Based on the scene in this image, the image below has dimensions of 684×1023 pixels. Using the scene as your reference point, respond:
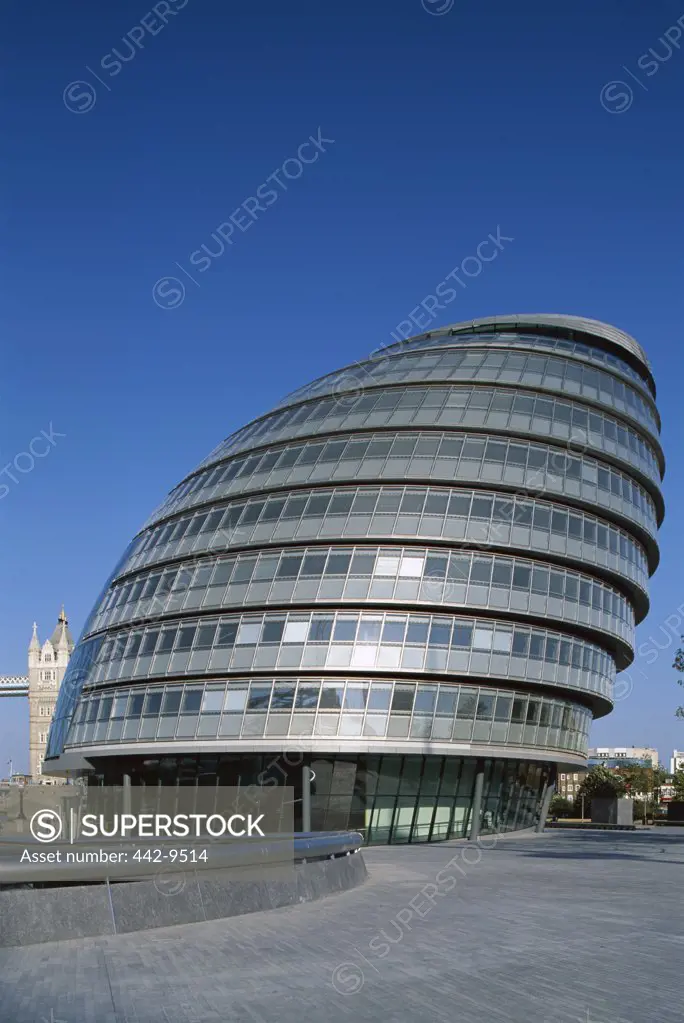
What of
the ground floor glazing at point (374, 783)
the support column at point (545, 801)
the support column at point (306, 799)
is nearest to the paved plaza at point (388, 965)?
the support column at point (306, 799)

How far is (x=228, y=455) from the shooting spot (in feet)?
196

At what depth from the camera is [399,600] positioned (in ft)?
161

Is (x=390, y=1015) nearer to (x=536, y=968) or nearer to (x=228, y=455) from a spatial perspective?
(x=536, y=968)

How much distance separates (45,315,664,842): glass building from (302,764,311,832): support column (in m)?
0.74

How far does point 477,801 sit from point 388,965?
37.6m

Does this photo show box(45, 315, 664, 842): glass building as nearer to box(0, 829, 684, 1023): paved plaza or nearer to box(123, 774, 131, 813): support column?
box(123, 774, 131, 813): support column

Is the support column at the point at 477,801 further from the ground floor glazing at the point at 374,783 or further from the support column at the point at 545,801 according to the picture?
the support column at the point at 545,801

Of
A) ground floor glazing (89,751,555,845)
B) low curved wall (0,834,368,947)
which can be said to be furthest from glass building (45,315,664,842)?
low curved wall (0,834,368,947)

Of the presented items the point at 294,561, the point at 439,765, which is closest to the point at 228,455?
the point at 294,561

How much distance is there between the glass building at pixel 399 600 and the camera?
4894cm

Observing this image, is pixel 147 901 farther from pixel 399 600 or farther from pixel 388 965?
pixel 399 600

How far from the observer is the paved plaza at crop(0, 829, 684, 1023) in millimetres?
11383

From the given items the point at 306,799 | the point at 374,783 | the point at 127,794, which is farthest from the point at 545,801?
the point at 127,794

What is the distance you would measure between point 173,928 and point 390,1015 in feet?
24.7
